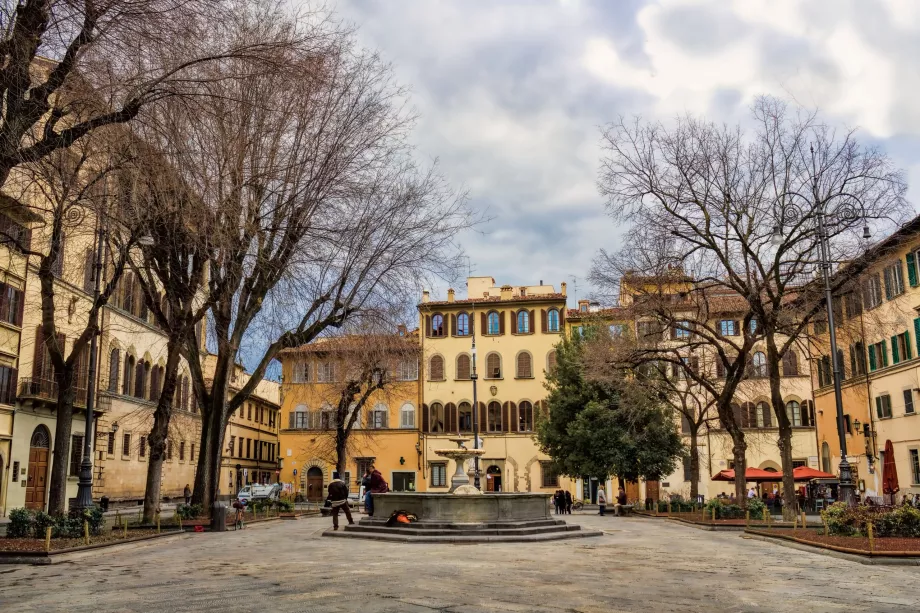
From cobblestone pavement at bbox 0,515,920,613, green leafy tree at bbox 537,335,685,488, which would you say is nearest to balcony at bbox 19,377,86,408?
cobblestone pavement at bbox 0,515,920,613

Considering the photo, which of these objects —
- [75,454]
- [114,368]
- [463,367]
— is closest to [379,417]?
[463,367]

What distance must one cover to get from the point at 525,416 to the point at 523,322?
6429mm

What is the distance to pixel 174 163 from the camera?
14.4 meters

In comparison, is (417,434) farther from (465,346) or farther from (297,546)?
(297,546)

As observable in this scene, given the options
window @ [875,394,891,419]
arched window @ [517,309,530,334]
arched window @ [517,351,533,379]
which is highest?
arched window @ [517,309,530,334]

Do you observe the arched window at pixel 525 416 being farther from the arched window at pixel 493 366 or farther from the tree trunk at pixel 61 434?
the tree trunk at pixel 61 434

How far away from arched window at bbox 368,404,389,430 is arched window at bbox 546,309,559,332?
41.2ft

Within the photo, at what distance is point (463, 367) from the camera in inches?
2272

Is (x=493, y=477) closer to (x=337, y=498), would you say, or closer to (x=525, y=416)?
(x=525, y=416)

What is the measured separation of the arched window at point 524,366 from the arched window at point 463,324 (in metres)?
4.25

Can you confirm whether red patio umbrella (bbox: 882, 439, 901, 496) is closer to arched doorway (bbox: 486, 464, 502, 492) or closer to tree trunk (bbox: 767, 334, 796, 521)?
tree trunk (bbox: 767, 334, 796, 521)

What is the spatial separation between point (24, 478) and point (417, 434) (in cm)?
2926

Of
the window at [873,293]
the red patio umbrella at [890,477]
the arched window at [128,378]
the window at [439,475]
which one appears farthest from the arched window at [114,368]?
the window at [873,293]

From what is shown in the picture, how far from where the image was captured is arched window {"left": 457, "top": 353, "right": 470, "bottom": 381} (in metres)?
57.5
